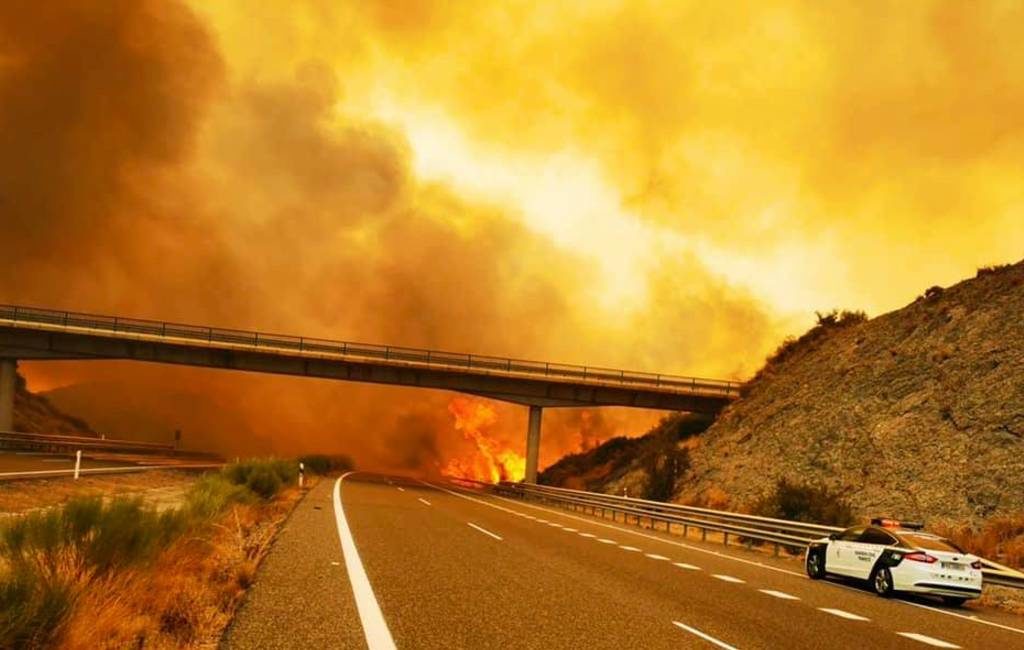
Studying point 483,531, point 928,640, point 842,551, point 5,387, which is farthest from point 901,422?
point 5,387

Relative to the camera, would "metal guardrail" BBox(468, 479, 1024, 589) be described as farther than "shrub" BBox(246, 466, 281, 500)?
No

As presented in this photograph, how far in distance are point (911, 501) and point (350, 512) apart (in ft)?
63.1

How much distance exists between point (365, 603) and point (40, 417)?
293ft

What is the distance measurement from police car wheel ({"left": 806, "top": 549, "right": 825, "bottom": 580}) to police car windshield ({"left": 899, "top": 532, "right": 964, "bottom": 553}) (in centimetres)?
197

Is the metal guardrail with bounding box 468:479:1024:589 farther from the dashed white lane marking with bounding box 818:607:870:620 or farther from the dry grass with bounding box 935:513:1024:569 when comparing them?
the dashed white lane marking with bounding box 818:607:870:620

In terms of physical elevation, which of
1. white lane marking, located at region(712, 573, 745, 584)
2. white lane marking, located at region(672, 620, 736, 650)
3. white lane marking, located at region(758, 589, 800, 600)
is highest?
white lane marking, located at region(672, 620, 736, 650)

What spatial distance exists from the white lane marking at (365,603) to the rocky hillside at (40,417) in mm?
73467

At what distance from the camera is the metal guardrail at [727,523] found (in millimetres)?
15469

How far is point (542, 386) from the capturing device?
55250 mm

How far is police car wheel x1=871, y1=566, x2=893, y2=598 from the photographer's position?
14469 mm

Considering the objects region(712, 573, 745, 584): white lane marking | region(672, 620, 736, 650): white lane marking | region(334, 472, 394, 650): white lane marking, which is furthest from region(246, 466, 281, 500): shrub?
region(672, 620, 736, 650): white lane marking

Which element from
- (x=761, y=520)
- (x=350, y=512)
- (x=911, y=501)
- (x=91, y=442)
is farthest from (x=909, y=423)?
(x=91, y=442)

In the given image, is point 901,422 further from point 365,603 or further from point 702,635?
point 365,603

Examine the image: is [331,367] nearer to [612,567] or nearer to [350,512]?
[350,512]
